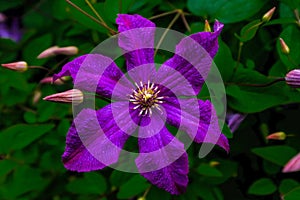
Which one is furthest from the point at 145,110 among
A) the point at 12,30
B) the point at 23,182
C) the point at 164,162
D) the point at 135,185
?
the point at 12,30

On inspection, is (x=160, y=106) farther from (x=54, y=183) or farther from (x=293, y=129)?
(x=54, y=183)

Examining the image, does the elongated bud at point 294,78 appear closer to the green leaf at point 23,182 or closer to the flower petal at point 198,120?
the flower petal at point 198,120

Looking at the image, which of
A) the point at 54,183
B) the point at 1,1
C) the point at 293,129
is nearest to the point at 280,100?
the point at 293,129

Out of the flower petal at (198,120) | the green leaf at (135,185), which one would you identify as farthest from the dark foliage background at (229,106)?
the flower petal at (198,120)

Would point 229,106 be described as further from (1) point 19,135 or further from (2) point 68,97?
(1) point 19,135

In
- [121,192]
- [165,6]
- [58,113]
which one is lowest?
[121,192]

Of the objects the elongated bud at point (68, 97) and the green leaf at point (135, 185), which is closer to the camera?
the elongated bud at point (68, 97)
